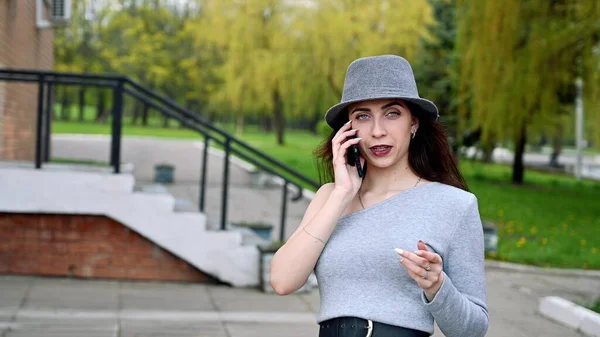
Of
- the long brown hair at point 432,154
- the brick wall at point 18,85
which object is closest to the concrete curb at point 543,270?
the brick wall at point 18,85

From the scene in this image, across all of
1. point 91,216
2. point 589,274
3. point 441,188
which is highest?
point 441,188

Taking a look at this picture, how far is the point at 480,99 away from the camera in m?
18.8

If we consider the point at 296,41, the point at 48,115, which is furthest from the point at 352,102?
the point at 296,41

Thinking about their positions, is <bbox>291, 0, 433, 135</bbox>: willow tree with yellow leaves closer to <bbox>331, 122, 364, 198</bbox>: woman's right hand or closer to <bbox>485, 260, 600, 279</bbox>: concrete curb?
<bbox>485, 260, 600, 279</bbox>: concrete curb

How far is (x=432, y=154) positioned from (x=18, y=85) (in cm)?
946

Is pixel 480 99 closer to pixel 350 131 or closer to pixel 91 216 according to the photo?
pixel 91 216

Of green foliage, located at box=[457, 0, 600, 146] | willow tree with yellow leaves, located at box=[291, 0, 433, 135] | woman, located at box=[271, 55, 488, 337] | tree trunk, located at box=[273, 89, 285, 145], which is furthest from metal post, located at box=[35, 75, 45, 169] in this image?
tree trunk, located at box=[273, 89, 285, 145]

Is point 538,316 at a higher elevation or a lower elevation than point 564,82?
lower

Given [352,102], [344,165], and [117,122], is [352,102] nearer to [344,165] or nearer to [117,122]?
[344,165]

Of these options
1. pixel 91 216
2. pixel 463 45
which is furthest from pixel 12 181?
pixel 463 45

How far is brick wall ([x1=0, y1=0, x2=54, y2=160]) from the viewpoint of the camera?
10.4 m

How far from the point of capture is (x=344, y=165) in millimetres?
2691

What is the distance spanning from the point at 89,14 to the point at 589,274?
161 ft

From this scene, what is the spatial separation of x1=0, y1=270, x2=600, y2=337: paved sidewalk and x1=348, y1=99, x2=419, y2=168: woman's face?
416cm
